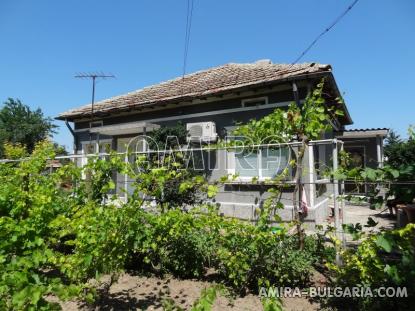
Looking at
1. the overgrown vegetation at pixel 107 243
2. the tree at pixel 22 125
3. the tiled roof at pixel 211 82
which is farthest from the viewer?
the tree at pixel 22 125

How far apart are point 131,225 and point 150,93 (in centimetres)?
932

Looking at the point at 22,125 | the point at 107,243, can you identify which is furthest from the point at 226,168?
the point at 22,125

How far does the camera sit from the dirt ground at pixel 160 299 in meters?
3.33

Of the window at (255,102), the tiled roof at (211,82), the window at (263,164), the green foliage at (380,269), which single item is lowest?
the green foliage at (380,269)

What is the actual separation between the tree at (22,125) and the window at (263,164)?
25971 millimetres

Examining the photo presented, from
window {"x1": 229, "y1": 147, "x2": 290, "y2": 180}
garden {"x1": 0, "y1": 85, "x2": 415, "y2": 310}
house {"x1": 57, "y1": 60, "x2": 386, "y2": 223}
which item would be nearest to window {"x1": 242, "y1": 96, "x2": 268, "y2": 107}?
house {"x1": 57, "y1": 60, "x2": 386, "y2": 223}

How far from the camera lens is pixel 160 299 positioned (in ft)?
11.6

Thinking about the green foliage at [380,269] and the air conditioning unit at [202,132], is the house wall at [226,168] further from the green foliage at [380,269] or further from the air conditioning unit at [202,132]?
the green foliage at [380,269]

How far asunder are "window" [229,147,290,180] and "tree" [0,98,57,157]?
2597 centimetres

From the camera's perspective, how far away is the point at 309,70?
719 cm

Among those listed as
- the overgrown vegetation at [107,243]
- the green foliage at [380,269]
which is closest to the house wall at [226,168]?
the overgrown vegetation at [107,243]

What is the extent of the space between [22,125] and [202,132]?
26707 millimetres

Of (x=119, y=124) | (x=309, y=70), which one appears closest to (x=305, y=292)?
(x=309, y=70)

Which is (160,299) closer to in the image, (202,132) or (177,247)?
(177,247)
